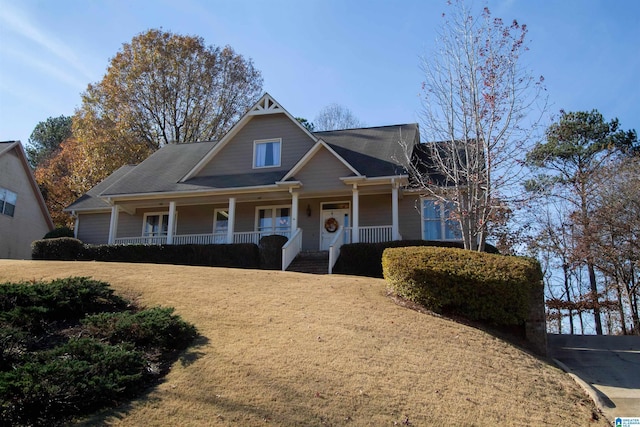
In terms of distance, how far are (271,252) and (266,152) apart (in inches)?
246

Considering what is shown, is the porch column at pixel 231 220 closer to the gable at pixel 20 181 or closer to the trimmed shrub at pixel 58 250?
the trimmed shrub at pixel 58 250

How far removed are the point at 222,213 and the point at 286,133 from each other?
15.6 feet

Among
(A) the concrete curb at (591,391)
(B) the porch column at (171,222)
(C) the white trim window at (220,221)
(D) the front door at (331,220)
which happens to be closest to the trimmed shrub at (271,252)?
(D) the front door at (331,220)

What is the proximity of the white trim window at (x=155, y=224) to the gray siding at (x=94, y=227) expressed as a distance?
4.61 feet

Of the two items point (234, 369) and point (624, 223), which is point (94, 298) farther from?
point (624, 223)

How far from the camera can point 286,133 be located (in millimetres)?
24859

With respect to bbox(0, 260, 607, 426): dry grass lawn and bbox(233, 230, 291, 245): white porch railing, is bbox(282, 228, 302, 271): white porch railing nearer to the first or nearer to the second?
bbox(233, 230, 291, 245): white porch railing

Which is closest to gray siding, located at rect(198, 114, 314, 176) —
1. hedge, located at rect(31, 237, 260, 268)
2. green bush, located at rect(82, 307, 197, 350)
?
hedge, located at rect(31, 237, 260, 268)

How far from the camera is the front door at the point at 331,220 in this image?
23.3m

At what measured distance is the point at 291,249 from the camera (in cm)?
1997

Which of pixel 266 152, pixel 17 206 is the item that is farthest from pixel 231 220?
pixel 17 206

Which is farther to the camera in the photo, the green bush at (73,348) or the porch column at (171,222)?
the porch column at (171,222)

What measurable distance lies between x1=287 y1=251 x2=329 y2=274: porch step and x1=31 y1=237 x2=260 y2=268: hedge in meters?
1.77

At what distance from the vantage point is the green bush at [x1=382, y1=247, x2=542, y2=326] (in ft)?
40.5
